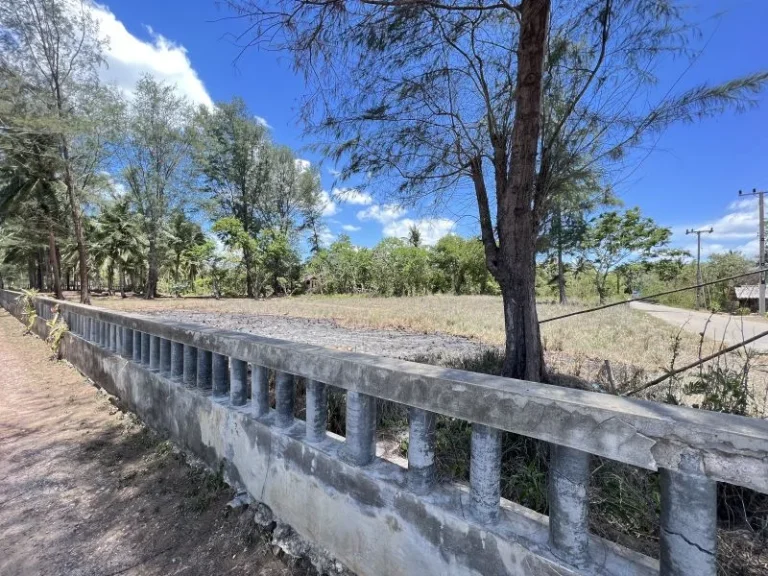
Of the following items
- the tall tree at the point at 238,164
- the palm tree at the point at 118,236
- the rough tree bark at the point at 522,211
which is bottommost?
the rough tree bark at the point at 522,211

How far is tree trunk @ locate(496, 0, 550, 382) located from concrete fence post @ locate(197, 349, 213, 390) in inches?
98.2

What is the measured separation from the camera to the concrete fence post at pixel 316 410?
186cm

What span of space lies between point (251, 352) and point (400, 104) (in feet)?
9.69

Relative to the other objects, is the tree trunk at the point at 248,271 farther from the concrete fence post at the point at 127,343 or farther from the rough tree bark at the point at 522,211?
the rough tree bark at the point at 522,211

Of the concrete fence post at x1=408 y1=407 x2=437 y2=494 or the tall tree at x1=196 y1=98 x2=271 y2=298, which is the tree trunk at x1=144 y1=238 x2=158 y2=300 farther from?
the concrete fence post at x1=408 y1=407 x2=437 y2=494

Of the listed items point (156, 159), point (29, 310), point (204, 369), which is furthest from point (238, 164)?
point (204, 369)

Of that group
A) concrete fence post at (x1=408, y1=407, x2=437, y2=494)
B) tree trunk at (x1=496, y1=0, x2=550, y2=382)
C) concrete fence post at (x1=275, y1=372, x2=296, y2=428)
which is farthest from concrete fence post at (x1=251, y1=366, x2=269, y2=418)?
tree trunk at (x1=496, y1=0, x2=550, y2=382)

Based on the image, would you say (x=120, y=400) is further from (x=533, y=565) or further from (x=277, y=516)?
(x=533, y=565)

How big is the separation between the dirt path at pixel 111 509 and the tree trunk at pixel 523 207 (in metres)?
2.63

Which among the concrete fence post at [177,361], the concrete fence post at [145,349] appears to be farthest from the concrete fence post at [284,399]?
the concrete fence post at [145,349]

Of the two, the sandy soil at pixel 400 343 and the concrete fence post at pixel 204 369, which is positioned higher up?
the concrete fence post at pixel 204 369

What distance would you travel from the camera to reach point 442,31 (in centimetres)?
366

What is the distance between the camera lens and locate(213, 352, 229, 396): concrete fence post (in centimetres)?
250

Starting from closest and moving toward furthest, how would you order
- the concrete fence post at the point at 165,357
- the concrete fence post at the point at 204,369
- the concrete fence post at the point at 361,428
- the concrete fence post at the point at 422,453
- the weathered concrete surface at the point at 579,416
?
the weathered concrete surface at the point at 579,416, the concrete fence post at the point at 422,453, the concrete fence post at the point at 361,428, the concrete fence post at the point at 204,369, the concrete fence post at the point at 165,357
